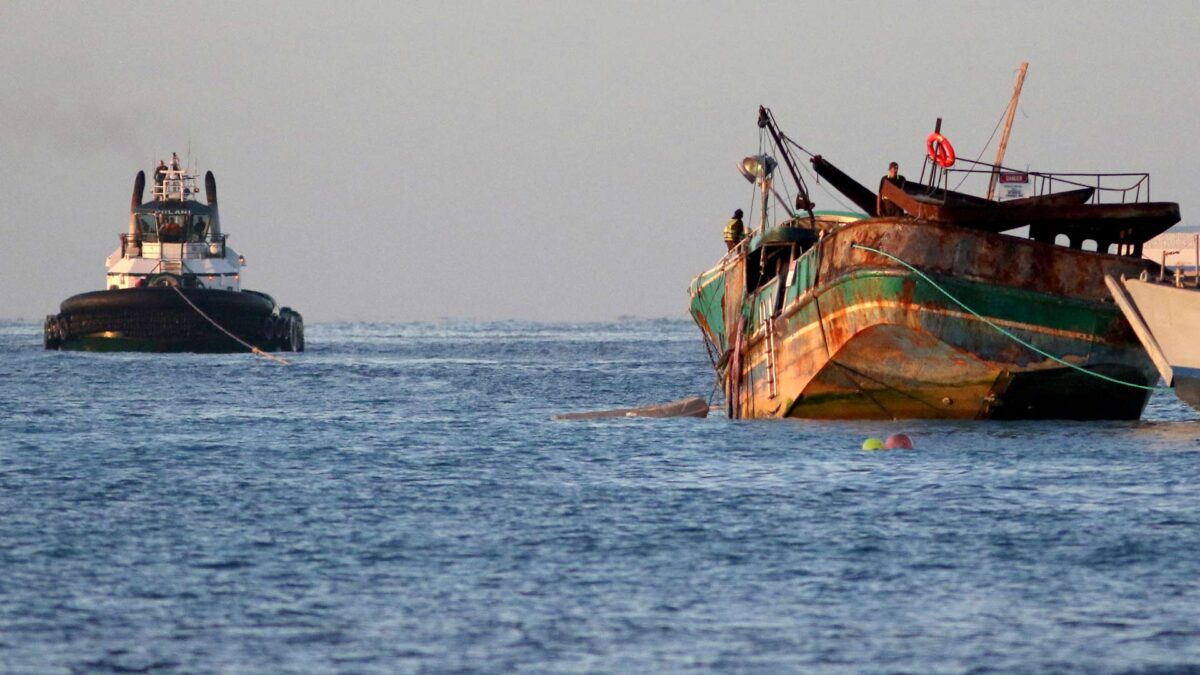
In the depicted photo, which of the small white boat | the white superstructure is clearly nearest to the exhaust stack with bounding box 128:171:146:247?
the white superstructure

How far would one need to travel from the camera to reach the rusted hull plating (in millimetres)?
34188

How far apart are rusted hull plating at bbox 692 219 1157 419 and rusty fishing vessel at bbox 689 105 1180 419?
0.09 feet

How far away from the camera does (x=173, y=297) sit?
95875 mm

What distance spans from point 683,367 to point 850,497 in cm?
6731

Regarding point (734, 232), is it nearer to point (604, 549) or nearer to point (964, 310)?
point (964, 310)

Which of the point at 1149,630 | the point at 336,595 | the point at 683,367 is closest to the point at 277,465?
the point at 336,595

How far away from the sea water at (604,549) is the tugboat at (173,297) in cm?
5681

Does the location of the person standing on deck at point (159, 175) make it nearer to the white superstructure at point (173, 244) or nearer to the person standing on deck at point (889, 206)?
the white superstructure at point (173, 244)

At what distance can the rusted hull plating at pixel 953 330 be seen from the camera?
112 feet

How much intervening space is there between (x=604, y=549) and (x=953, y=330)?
1566cm

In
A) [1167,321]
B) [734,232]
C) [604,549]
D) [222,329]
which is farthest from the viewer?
[222,329]

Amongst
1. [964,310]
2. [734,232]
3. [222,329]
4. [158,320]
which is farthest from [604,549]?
[222,329]

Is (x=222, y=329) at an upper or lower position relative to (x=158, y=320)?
lower

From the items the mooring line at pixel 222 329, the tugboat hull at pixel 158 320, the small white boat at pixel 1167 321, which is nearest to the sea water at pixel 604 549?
the small white boat at pixel 1167 321
